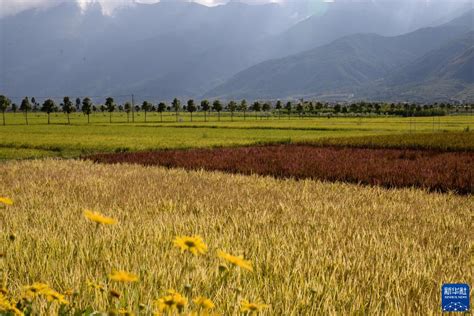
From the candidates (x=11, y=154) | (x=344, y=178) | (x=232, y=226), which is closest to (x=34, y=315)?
(x=232, y=226)

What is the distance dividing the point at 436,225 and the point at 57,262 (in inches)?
194

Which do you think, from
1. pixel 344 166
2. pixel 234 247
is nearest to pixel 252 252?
pixel 234 247

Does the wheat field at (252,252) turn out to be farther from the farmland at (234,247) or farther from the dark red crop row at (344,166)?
the dark red crop row at (344,166)

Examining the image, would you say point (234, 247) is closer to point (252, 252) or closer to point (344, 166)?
point (252, 252)

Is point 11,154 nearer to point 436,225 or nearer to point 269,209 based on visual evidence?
point 269,209

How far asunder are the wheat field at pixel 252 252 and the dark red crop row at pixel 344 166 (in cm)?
386

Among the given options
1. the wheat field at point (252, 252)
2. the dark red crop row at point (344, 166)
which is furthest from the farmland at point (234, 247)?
the dark red crop row at point (344, 166)

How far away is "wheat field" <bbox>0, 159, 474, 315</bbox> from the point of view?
117 inches

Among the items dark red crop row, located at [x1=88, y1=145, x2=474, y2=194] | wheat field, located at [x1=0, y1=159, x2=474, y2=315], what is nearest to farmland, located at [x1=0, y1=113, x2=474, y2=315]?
wheat field, located at [x1=0, y1=159, x2=474, y2=315]

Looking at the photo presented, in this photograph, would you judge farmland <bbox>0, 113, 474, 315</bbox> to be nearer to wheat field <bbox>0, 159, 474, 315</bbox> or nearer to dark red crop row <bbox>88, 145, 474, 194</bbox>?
wheat field <bbox>0, 159, 474, 315</bbox>

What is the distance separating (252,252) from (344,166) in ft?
38.1

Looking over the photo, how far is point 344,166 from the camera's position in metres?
15.5

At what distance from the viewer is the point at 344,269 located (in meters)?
3.78

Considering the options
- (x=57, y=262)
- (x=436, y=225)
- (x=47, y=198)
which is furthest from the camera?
(x=47, y=198)
